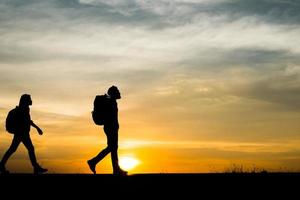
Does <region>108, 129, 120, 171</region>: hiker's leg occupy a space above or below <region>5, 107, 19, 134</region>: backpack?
below

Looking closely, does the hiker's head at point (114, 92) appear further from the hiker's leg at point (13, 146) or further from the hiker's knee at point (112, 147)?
the hiker's leg at point (13, 146)

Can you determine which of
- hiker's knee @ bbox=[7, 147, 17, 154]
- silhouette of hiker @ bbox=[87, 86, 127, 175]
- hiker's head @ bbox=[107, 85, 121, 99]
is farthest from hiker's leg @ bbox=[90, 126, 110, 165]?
hiker's knee @ bbox=[7, 147, 17, 154]

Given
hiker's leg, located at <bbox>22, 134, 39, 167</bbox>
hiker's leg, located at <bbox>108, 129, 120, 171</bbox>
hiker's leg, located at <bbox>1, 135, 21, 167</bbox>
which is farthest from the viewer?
hiker's leg, located at <bbox>22, 134, 39, 167</bbox>

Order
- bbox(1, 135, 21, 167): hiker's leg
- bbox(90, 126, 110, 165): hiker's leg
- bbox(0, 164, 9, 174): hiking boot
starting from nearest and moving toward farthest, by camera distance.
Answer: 1. bbox(90, 126, 110, 165): hiker's leg
2. bbox(0, 164, 9, 174): hiking boot
3. bbox(1, 135, 21, 167): hiker's leg

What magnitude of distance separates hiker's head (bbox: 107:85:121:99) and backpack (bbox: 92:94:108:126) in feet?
0.51

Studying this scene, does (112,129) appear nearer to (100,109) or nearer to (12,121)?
(100,109)

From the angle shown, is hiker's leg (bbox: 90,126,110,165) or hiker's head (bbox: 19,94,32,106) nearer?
hiker's leg (bbox: 90,126,110,165)

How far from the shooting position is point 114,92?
42.1 feet

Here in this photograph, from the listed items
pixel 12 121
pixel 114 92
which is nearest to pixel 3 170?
pixel 12 121

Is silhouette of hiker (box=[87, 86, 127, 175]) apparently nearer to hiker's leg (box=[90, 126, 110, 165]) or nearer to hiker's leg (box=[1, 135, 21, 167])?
hiker's leg (box=[90, 126, 110, 165])
